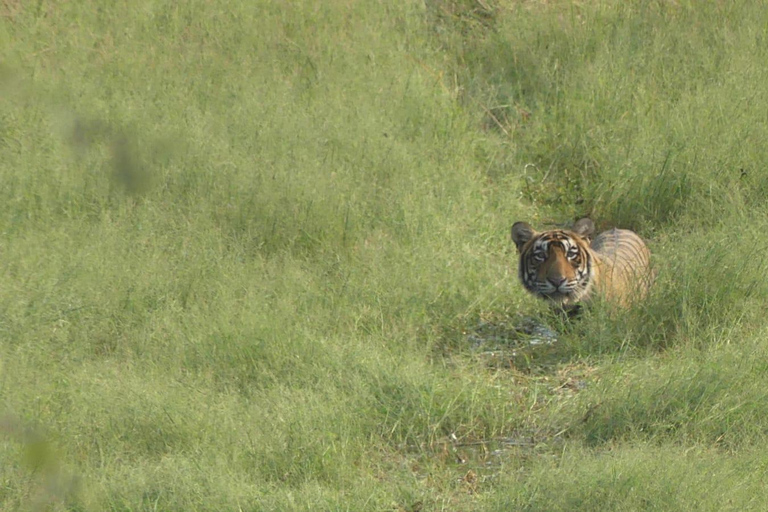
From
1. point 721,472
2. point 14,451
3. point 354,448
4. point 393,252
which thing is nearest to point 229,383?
point 354,448

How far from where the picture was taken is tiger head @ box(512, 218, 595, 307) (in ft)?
18.6

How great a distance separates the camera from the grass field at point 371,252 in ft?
13.7

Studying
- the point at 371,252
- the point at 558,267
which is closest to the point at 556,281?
the point at 558,267

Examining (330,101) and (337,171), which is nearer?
(337,171)

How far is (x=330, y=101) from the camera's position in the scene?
293 inches

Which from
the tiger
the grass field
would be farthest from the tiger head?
the grass field

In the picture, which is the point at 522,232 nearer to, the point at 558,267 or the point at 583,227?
the point at 583,227

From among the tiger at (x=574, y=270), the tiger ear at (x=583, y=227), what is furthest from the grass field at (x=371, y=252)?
the tiger ear at (x=583, y=227)

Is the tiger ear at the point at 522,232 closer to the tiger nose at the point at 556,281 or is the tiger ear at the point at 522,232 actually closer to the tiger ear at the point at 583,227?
the tiger ear at the point at 583,227

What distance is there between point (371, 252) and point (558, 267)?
104cm

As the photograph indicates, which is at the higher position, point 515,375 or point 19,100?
point 19,100

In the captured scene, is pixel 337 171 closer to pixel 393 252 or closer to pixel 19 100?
pixel 393 252

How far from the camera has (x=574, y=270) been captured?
5.71 m

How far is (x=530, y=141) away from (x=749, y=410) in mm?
3662
